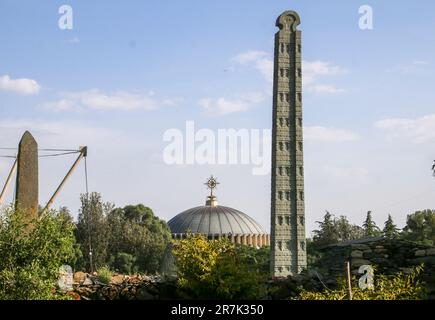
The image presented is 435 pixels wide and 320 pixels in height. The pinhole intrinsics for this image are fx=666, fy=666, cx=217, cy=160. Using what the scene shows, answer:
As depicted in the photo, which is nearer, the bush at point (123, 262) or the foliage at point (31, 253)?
the foliage at point (31, 253)

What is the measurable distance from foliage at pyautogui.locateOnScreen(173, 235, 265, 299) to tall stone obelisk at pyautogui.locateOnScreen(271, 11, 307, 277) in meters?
15.7

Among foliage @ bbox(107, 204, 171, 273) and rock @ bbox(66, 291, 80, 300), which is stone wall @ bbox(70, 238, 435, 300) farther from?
foliage @ bbox(107, 204, 171, 273)

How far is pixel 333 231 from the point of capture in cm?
8431

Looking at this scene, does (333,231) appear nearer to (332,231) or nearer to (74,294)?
(332,231)

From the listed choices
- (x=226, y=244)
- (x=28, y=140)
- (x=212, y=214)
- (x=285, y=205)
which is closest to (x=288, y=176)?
(x=285, y=205)

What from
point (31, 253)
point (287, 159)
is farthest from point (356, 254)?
point (287, 159)

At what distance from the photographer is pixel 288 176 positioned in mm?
44312

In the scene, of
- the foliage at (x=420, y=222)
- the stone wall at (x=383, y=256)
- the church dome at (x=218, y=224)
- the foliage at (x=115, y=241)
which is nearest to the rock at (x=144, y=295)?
the stone wall at (x=383, y=256)

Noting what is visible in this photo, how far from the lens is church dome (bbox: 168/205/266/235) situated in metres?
109

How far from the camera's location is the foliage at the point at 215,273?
88.9ft

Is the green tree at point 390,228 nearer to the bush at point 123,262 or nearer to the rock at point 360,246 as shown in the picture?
the bush at point 123,262

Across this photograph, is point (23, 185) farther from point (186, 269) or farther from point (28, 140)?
point (186, 269)

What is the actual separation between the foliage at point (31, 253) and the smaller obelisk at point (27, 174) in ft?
13.2

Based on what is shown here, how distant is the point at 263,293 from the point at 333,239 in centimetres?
5257
